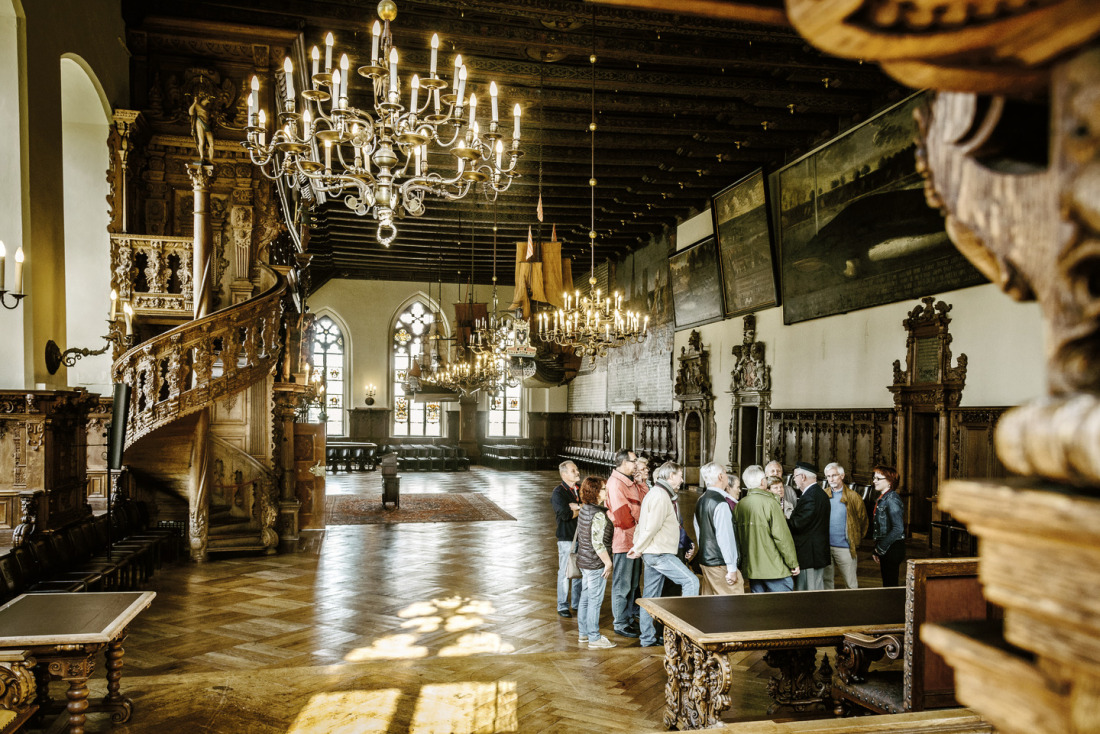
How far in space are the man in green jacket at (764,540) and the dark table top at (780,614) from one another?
66 centimetres

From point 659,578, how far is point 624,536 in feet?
1.47

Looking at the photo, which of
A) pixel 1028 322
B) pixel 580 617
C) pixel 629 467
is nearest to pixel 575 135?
pixel 1028 322

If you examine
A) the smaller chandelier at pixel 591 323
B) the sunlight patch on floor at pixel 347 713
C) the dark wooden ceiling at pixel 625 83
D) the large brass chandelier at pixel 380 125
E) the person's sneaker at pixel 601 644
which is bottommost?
the person's sneaker at pixel 601 644

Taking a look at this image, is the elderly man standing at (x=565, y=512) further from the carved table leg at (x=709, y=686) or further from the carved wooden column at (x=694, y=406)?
the carved wooden column at (x=694, y=406)

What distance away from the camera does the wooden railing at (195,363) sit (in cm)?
668

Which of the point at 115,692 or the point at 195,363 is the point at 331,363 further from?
the point at 115,692

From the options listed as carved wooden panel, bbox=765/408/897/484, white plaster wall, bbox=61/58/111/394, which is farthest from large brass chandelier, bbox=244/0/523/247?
carved wooden panel, bbox=765/408/897/484

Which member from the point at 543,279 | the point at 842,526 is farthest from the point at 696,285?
the point at 842,526

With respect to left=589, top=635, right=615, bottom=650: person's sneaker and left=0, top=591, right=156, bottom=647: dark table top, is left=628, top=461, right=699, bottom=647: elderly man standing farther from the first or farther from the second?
left=0, top=591, right=156, bottom=647: dark table top

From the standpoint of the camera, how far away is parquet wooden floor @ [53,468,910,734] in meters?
3.71

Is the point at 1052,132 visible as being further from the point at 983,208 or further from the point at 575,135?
the point at 575,135

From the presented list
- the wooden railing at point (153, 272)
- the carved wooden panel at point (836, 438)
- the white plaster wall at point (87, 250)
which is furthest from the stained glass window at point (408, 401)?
the wooden railing at point (153, 272)

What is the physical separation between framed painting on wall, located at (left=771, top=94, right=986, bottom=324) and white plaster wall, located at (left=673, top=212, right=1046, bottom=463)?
253mm

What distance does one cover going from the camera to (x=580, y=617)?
16.9 ft
